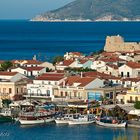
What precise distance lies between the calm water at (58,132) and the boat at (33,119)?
0.68 metres

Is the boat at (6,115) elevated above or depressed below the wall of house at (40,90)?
below

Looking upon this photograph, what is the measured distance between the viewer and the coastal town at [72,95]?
42906mm

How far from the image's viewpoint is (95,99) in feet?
153

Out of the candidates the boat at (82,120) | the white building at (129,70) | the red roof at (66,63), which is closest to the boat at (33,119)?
the boat at (82,120)

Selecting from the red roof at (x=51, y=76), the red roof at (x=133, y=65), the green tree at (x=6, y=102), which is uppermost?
the red roof at (x=133, y=65)

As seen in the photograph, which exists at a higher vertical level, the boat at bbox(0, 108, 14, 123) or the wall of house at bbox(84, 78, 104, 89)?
the wall of house at bbox(84, 78, 104, 89)

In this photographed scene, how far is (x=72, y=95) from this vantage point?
47.3 m

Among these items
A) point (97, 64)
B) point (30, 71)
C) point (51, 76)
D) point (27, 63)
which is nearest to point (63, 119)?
point (51, 76)

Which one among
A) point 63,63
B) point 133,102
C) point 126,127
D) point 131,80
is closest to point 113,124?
point 126,127

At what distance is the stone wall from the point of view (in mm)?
73438

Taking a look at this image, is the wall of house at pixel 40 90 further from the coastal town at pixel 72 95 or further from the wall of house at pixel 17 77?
the wall of house at pixel 17 77

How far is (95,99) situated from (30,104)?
3.58 meters

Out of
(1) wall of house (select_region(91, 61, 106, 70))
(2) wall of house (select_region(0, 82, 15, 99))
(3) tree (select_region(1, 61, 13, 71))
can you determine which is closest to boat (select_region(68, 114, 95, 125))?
(2) wall of house (select_region(0, 82, 15, 99))

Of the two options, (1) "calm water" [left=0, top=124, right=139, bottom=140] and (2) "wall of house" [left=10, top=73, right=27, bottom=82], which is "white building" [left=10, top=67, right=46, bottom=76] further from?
(1) "calm water" [left=0, top=124, right=139, bottom=140]
